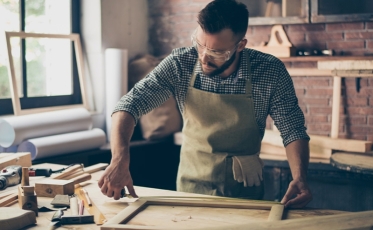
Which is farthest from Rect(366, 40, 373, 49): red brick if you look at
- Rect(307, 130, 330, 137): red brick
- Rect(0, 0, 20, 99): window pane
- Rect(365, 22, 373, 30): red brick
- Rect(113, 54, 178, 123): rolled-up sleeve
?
Rect(0, 0, 20, 99): window pane

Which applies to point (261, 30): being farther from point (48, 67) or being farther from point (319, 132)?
point (48, 67)

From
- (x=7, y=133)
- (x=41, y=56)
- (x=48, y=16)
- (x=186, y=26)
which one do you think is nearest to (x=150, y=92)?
(x=7, y=133)

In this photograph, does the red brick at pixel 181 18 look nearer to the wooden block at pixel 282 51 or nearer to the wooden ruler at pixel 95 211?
the wooden block at pixel 282 51

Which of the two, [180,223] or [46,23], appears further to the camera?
[46,23]

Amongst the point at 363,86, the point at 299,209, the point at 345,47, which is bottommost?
the point at 299,209

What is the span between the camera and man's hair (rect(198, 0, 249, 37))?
2576 mm

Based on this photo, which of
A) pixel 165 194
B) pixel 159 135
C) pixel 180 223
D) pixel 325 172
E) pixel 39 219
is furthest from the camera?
pixel 159 135

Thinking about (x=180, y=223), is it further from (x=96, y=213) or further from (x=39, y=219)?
(x=39, y=219)

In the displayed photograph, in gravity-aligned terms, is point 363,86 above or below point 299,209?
above

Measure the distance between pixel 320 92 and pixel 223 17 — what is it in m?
2.33

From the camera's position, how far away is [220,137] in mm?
2863

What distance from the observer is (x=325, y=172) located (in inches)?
166

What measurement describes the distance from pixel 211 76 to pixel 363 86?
220 centimetres

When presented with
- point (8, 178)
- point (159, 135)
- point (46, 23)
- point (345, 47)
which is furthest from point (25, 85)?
point (345, 47)
